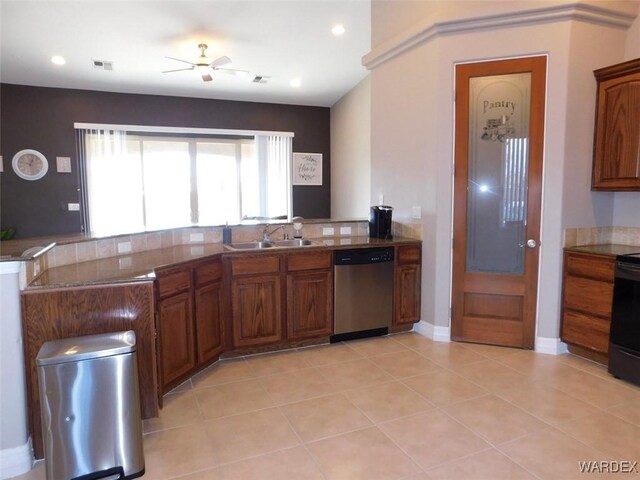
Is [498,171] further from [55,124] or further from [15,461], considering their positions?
[55,124]

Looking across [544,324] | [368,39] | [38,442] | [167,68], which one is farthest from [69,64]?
[544,324]

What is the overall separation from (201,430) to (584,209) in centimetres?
331

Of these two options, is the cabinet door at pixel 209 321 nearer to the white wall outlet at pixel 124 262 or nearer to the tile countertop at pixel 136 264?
the tile countertop at pixel 136 264

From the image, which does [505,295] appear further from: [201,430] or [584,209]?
[201,430]

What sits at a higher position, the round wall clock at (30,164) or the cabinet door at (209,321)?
the round wall clock at (30,164)

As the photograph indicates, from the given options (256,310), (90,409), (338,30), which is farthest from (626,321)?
(338,30)

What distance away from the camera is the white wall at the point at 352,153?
6.48m

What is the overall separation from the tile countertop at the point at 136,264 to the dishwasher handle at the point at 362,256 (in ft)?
0.15

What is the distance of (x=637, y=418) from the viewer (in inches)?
96.2

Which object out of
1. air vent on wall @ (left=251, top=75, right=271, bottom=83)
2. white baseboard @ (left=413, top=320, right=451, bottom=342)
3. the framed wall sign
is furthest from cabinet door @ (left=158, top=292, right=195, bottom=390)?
the framed wall sign

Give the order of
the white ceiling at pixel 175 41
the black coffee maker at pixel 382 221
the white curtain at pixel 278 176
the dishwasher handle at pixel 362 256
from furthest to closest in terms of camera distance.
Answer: the white curtain at pixel 278 176
the white ceiling at pixel 175 41
the black coffee maker at pixel 382 221
the dishwasher handle at pixel 362 256

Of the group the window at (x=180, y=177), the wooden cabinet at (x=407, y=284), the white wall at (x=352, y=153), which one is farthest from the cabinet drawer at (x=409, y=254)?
the window at (x=180, y=177)

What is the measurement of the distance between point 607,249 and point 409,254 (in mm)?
1533

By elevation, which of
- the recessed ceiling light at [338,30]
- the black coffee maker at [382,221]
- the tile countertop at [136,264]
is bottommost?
the tile countertop at [136,264]
